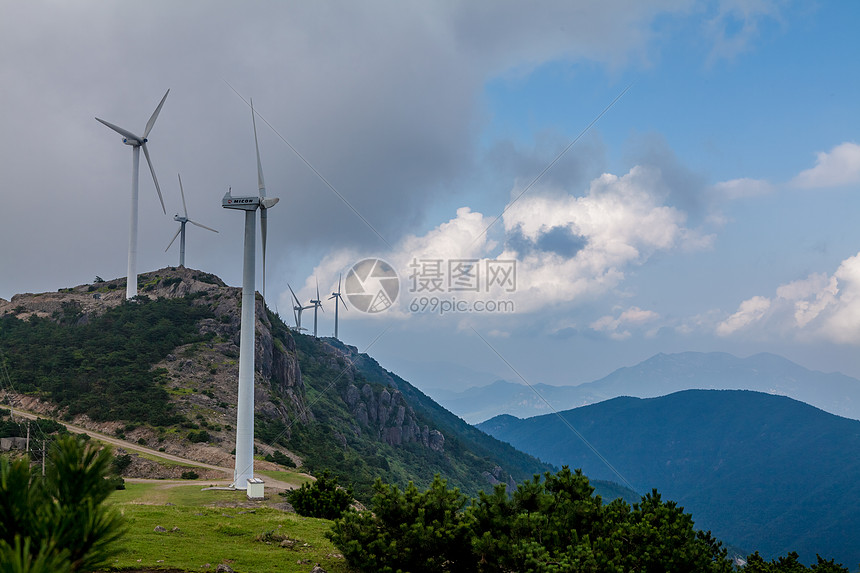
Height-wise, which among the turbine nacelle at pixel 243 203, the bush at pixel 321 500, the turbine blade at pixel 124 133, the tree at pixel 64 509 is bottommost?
the bush at pixel 321 500

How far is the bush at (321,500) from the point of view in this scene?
38.4 m

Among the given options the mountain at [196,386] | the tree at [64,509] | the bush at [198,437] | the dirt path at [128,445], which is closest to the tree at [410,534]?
the tree at [64,509]

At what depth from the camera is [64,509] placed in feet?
33.8

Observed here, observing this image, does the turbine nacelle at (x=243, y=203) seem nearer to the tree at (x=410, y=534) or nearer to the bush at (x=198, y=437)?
the tree at (x=410, y=534)

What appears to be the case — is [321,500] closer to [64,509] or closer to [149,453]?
[64,509]

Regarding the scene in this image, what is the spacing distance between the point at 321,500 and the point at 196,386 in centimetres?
6935

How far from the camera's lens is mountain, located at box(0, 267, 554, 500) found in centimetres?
8675

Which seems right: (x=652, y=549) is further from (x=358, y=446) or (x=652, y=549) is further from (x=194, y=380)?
(x=358, y=446)

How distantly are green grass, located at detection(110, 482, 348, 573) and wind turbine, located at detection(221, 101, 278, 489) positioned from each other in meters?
8.28

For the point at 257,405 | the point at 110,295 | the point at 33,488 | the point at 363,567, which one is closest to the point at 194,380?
the point at 257,405

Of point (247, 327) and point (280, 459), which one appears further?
point (280, 459)

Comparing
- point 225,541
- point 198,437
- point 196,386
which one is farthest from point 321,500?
point 196,386

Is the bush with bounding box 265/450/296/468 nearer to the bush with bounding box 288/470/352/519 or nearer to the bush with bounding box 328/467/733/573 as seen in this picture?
the bush with bounding box 288/470/352/519

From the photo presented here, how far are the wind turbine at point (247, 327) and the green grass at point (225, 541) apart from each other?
828cm
